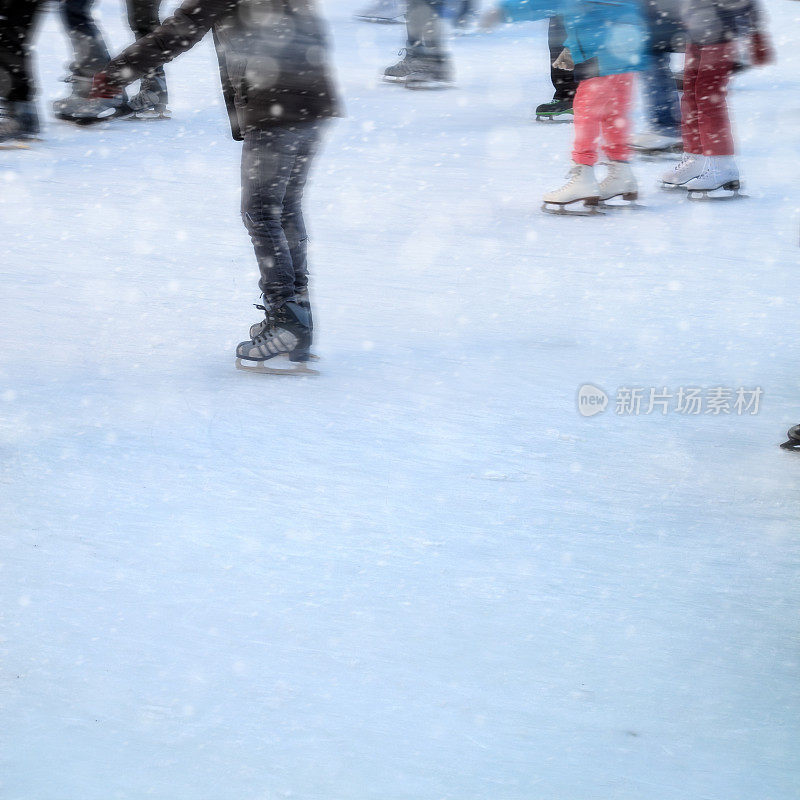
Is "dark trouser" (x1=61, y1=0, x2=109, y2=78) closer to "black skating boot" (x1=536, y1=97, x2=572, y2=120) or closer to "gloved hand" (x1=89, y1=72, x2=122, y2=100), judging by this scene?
"black skating boot" (x1=536, y1=97, x2=572, y2=120)

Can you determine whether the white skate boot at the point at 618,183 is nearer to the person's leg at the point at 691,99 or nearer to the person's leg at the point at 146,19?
the person's leg at the point at 691,99

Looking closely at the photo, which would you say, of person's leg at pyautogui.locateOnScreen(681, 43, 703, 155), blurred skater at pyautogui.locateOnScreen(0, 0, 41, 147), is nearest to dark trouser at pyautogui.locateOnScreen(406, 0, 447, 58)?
blurred skater at pyautogui.locateOnScreen(0, 0, 41, 147)

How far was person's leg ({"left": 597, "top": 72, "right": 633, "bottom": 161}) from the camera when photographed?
4984 mm

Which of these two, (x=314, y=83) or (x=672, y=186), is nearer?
(x=314, y=83)

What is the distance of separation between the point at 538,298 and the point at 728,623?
2007 millimetres

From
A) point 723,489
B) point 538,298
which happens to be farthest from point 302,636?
point 538,298

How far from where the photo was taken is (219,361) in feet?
10.9

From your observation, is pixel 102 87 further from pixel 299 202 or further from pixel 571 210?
pixel 571 210

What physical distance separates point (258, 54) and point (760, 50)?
3044mm

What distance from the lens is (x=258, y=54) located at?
2900mm

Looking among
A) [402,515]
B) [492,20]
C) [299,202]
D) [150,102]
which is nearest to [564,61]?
[492,20]

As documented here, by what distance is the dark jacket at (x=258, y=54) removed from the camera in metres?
2.89

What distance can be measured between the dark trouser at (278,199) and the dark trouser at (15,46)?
3235mm

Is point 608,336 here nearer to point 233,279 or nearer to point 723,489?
point 723,489
